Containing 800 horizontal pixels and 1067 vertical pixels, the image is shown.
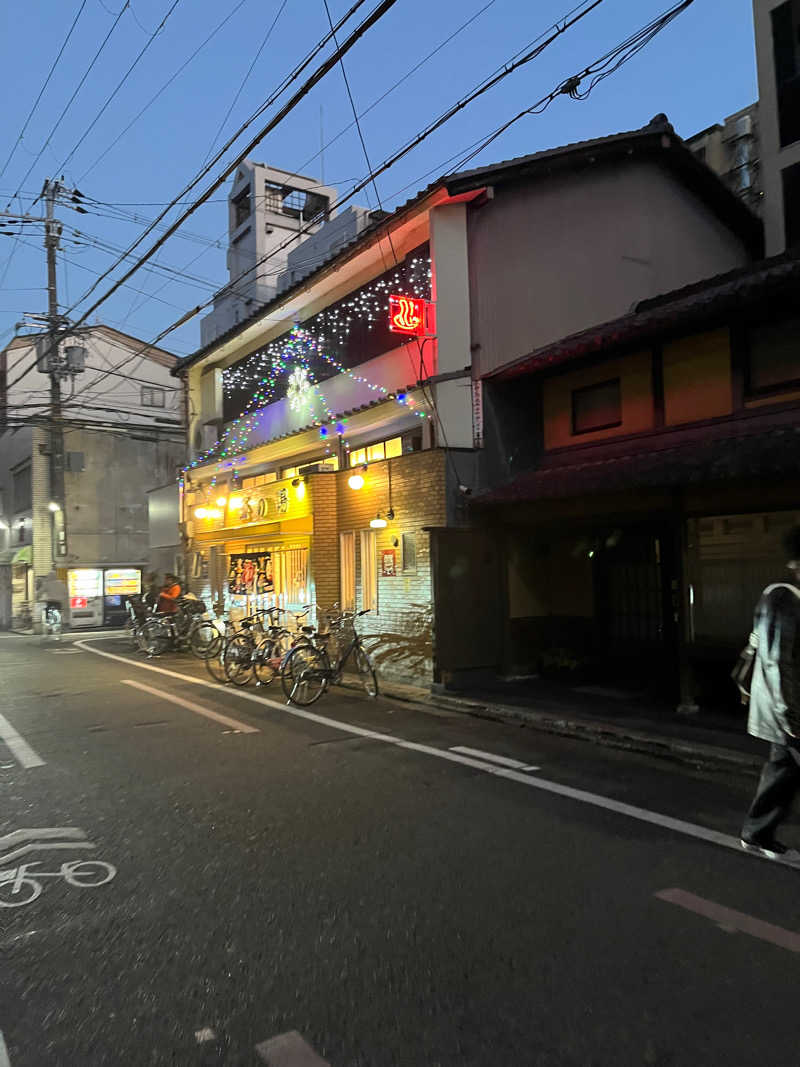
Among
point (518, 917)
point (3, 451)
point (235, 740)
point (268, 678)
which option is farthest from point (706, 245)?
point (3, 451)

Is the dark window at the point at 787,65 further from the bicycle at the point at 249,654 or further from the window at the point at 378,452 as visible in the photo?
the bicycle at the point at 249,654

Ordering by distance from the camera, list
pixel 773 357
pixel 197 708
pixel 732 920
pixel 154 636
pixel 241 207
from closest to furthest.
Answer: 1. pixel 732 920
2. pixel 773 357
3. pixel 197 708
4. pixel 154 636
5. pixel 241 207

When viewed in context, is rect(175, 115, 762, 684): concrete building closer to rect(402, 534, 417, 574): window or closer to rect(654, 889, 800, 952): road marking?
rect(402, 534, 417, 574): window

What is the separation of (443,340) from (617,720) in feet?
22.3

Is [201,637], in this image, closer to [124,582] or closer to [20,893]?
[20,893]

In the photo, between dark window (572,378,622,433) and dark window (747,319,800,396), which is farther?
Result: dark window (572,378,622,433)

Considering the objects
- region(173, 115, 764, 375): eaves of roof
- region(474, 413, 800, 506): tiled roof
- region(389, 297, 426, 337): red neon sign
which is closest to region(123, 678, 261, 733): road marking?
region(474, 413, 800, 506): tiled roof

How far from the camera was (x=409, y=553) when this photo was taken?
12688 millimetres

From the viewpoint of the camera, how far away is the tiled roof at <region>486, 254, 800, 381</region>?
8352mm

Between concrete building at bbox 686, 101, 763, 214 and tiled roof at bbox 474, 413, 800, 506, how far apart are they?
1050 centimetres

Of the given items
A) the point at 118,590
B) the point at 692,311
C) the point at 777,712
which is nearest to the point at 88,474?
the point at 118,590

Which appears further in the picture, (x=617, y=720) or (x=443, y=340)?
(x=443, y=340)

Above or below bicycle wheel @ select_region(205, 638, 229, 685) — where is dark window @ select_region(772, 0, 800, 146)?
above

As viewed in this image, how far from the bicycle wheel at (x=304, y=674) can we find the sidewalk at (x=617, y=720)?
136cm
